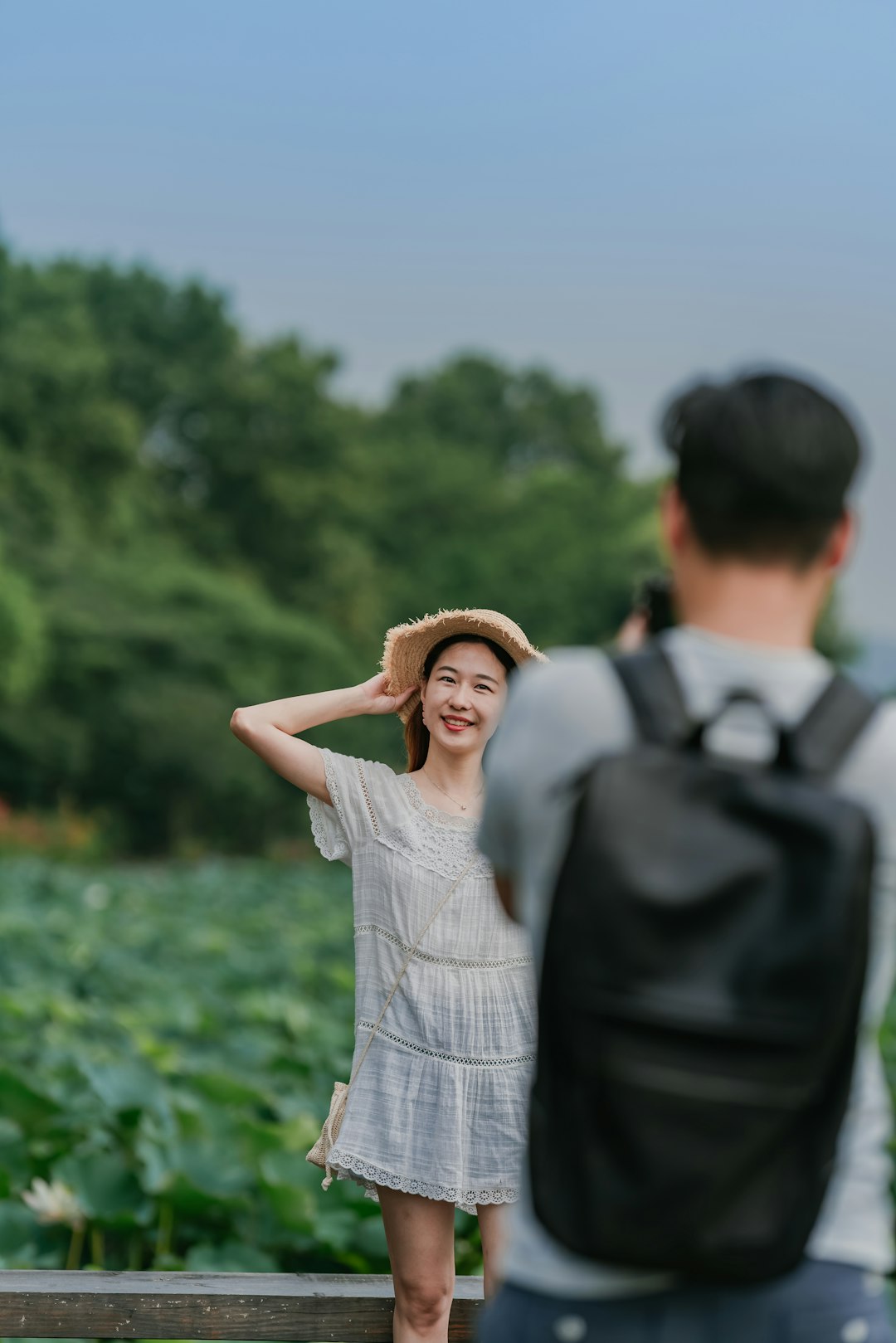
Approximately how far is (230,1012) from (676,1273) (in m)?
6.71

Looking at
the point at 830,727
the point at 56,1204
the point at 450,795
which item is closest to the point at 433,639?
the point at 450,795

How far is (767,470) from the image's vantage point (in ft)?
4.92

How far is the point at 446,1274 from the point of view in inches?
102

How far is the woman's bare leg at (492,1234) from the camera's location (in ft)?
8.41

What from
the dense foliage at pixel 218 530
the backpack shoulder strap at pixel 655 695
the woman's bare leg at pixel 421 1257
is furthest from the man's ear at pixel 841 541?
the dense foliage at pixel 218 530

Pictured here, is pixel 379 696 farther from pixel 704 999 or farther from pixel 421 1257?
pixel 704 999

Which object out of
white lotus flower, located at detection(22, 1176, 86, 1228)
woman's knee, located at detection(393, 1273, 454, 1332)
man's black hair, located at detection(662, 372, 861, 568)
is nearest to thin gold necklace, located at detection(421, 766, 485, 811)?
woman's knee, located at detection(393, 1273, 454, 1332)

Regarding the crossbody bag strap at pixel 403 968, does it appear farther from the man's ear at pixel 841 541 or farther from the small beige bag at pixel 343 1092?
the man's ear at pixel 841 541

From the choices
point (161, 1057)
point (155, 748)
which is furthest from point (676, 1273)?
point (155, 748)

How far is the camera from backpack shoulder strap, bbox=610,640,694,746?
1491 mm

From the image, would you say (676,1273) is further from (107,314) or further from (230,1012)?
(107,314)

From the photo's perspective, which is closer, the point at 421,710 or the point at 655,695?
the point at 655,695

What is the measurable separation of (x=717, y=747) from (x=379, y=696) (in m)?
1.26

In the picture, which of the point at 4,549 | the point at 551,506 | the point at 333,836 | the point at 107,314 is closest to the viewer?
the point at 333,836
